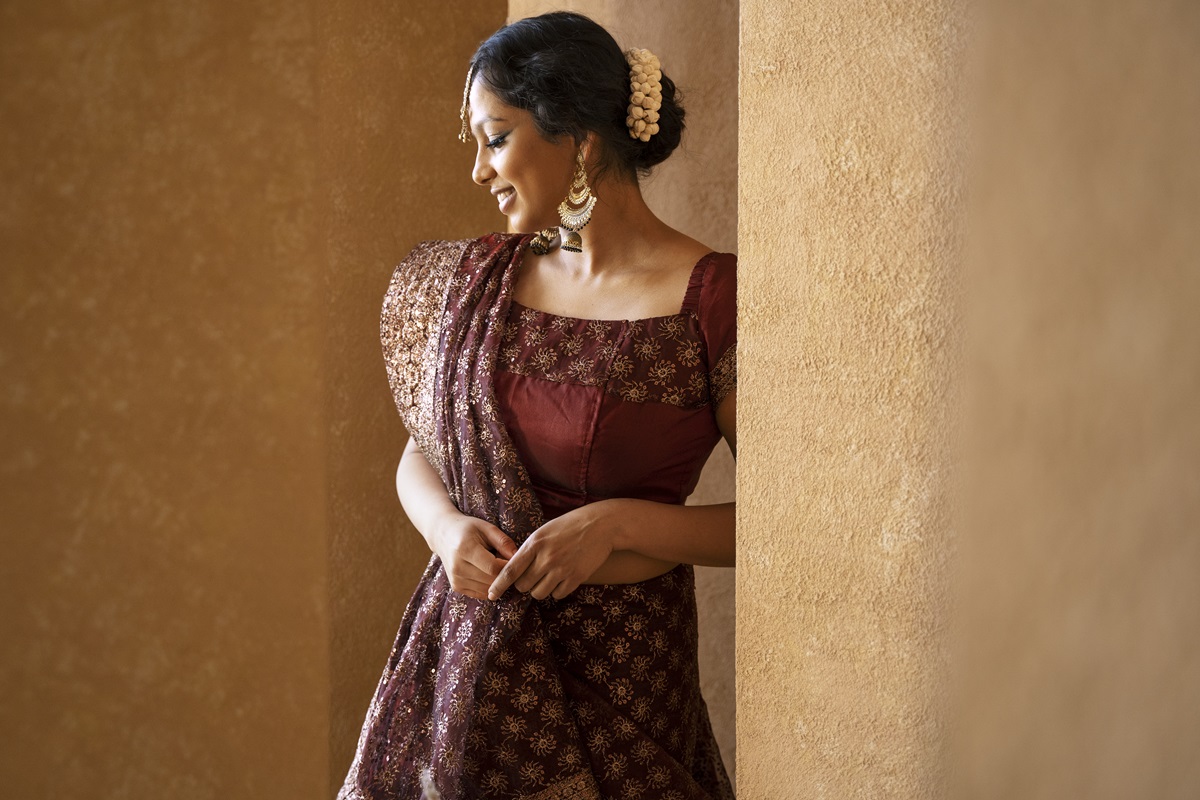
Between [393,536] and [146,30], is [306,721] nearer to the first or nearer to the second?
[393,536]

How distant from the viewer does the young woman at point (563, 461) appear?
124cm

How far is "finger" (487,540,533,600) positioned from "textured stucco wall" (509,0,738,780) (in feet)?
2.19

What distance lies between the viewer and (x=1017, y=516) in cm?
65

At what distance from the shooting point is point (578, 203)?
135 centimetres

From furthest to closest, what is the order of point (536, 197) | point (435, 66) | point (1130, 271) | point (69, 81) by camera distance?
point (435, 66)
point (69, 81)
point (536, 197)
point (1130, 271)

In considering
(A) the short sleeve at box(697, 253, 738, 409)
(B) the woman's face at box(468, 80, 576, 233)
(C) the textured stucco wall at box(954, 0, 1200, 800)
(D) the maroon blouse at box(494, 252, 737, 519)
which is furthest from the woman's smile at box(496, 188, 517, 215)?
(C) the textured stucco wall at box(954, 0, 1200, 800)

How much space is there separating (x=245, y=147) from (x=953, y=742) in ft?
5.85

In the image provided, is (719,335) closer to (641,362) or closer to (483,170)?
(641,362)

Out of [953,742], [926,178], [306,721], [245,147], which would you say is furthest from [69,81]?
[953,742]

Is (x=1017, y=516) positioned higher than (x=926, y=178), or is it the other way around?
(x=926, y=178)

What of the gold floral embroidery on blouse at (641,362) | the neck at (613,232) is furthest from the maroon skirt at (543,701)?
the neck at (613,232)

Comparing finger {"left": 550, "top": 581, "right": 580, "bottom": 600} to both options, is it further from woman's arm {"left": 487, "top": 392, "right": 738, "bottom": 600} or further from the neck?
the neck

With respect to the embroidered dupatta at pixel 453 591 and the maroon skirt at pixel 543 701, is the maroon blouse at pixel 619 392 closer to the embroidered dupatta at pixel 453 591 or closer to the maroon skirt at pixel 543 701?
the embroidered dupatta at pixel 453 591

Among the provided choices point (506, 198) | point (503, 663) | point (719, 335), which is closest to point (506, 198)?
point (506, 198)
